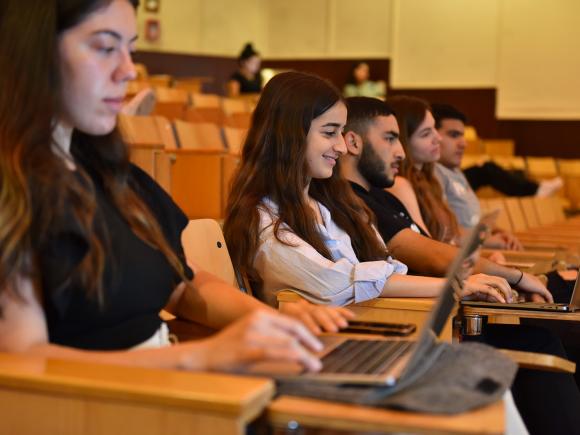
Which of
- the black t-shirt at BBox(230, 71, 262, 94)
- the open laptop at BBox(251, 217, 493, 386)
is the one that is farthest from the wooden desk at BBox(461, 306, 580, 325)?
the black t-shirt at BBox(230, 71, 262, 94)

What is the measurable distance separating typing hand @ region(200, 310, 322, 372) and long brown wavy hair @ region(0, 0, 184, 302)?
19 centimetres

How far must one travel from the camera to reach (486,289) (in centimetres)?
200

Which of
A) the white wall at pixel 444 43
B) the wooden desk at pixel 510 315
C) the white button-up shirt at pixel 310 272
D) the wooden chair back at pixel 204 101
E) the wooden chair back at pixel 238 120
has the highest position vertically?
the white wall at pixel 444 43

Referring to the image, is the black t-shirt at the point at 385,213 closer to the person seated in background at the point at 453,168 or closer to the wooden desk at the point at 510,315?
the wooden desk at the point at 510,315

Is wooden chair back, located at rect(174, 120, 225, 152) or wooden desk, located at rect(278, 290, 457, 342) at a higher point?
wooden chair back, located at rect(174, 120, 225, 152)

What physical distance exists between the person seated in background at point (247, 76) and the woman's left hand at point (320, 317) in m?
7.92

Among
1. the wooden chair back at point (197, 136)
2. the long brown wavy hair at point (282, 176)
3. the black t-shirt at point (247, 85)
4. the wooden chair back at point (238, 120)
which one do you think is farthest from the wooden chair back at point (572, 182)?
the long brown wavy hair at point (282, 176)

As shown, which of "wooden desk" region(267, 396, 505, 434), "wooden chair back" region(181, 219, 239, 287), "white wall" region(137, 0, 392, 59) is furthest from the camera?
"white wall" region(137, 0, 392, 59)

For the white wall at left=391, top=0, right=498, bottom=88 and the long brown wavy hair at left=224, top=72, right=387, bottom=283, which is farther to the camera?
the white wall at left=391, top=0, right=498, bottom=88

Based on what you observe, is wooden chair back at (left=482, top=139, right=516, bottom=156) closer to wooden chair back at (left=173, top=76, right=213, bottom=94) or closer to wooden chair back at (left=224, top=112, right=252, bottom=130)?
wooden chair back at (left=173, top=76, right=213, bottom=94)

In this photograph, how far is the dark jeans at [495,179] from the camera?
16.6 feet

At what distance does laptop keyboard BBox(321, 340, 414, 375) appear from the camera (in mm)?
1101

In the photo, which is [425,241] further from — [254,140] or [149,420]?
[149,420]

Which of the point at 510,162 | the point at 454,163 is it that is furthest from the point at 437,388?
the point at 510,162
